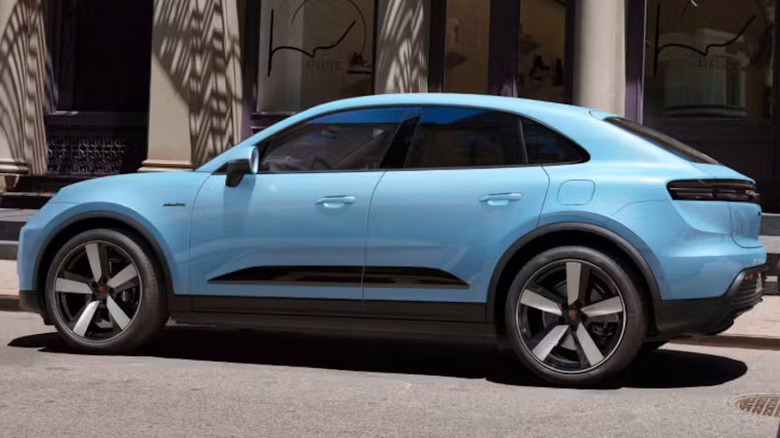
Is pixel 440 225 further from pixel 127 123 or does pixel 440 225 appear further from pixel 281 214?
pixel 127 123

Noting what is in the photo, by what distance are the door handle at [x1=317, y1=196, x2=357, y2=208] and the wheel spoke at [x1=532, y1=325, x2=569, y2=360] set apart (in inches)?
53.9

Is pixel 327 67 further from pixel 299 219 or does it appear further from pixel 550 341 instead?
pixel 550 341

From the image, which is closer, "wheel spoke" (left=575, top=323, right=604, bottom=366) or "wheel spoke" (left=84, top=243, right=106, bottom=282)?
"wheel spoke" (left=575, top=323, right=604, bottom=366)

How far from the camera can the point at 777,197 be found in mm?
14711

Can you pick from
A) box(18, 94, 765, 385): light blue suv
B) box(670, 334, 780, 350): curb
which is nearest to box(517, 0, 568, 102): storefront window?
box(670, 334, 780, 350): curb

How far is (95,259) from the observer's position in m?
7.27

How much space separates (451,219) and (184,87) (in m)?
10.0

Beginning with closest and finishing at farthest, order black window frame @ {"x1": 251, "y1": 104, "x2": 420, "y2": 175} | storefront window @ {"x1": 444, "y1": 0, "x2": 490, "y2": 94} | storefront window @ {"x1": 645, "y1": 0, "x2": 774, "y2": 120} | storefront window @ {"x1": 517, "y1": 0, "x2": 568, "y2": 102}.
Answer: black window frame @ {"x1": 251, "y1": 104, "x2": 420, "y2": 175}, storefront window @ {"x1": 645, "y1": 0, "x2": 774, "y2": 120}, storefront window @ {"x1": 517, "y1": 0, "x2": 568, "y2": 102}, storefront window @ {"x1": 444, "y1": 0, "x2": 490, "y2": 94}

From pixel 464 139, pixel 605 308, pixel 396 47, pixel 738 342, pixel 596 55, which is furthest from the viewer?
pixel 396 47

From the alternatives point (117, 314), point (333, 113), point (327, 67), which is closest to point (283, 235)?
point (333, 113)

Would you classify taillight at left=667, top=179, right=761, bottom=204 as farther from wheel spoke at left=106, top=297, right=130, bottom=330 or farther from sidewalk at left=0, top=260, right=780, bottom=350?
wheel spoke at left=106, top=297, right=130, bottom=330

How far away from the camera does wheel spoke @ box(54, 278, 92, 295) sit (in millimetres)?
7277

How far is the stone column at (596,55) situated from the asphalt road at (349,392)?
6639mm

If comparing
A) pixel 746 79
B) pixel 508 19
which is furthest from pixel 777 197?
pixel 508 19
